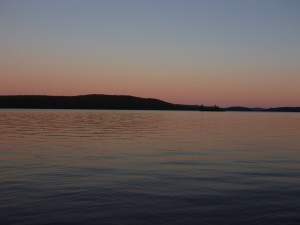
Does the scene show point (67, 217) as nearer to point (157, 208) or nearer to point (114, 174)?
point (157, 208)

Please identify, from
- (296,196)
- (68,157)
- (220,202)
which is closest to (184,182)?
(220,202)

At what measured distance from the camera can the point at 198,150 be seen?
30.7m

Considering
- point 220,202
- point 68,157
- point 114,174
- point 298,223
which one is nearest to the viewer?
point 298,223

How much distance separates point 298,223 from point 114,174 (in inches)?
413

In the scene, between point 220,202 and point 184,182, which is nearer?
point 220,202

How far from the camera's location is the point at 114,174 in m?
19.4

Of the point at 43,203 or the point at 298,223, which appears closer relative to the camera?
the point at 298,223

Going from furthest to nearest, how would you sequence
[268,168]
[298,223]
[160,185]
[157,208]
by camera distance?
[268,168], [160,185], [157,208], [298,223]

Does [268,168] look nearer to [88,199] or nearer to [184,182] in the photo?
[184,182]

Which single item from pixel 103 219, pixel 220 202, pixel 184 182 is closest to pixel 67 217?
pixel 103 219

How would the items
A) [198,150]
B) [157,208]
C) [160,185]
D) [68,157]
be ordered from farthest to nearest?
1. [198,150]
2. [68,157]
3. [160,185]
4. [157,208]

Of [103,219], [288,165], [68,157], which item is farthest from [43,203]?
[288,165]

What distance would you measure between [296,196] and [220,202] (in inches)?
139

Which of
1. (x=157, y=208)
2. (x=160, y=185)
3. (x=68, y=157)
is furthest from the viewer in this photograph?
Answer: (x=68, y=157)
